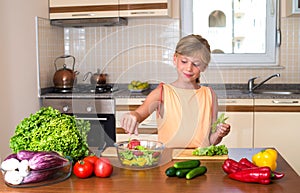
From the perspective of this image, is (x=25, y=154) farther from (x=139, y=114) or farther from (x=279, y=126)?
(x=279, y=126)

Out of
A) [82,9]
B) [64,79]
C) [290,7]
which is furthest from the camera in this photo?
[64,79]

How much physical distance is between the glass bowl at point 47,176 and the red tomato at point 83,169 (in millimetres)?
35

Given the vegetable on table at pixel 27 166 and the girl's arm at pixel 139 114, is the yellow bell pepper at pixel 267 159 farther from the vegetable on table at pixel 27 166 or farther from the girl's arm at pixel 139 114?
the vegetable on table at pixel 27 166

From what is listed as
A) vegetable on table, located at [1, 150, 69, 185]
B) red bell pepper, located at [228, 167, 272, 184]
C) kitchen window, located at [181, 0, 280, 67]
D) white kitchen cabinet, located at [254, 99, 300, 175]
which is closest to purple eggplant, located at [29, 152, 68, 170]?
vegetable on table, located at [1, 150, 69, 185]

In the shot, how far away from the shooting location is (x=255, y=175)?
1644 mm

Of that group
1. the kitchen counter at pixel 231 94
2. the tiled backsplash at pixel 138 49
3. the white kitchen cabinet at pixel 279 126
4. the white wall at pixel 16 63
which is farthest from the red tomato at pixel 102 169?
the tiled backsplash at pixel 138 49

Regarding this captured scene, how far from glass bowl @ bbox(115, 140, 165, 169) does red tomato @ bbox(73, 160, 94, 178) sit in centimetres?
16

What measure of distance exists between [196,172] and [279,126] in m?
2.10

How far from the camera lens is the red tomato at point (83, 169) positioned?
5.60ft

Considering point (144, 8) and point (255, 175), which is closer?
point (255, 175)

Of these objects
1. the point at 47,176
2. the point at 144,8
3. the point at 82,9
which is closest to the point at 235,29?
the point at 144,8

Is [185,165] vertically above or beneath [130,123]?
beneath

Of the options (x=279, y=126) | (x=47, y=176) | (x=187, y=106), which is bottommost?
(x=279, y=126)

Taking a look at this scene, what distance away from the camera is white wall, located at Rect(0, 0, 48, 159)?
10.7 feet
